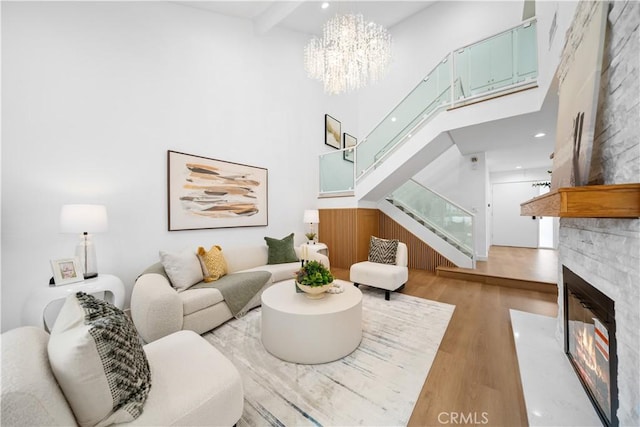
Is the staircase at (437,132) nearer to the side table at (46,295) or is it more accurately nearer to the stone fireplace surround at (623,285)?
the stone fireplace surround at (623,285)

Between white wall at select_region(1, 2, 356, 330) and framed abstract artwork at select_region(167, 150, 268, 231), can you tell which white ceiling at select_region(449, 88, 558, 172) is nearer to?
framed abstract artwork at select_region(167, 150, 268, 231)

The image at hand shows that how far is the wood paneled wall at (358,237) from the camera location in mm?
4875

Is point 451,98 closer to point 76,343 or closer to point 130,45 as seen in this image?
point 130,45

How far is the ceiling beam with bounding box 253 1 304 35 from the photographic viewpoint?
3.71m

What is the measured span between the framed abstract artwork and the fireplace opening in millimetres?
3909

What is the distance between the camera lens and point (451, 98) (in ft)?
12.3

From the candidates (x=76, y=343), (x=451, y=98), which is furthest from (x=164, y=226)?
(x=451, y=98)

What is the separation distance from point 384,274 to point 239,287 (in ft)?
6.29

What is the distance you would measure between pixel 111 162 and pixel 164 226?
931mm

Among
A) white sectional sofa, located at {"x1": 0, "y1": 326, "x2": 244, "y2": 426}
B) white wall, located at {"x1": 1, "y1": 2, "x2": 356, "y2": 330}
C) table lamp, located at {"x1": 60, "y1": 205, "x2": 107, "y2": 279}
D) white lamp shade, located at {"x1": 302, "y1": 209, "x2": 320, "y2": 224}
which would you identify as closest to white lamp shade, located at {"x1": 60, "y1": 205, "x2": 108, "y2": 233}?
table lamp, located at {"x1": 60, "y1": 205, "x2": 107, "y2": 279}

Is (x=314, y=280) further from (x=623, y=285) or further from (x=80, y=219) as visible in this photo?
(x=80, y=219)

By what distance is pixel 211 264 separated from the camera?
292 centimetres

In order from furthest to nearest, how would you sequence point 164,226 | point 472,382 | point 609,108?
point 164,226
point 472,382
point 609,108

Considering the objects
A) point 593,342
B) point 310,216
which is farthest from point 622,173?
point 310,216
